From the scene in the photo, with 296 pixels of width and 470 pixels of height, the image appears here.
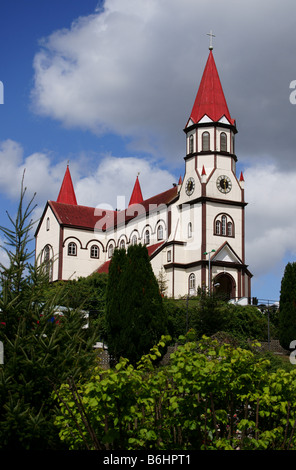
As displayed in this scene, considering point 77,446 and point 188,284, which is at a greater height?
point 188,284

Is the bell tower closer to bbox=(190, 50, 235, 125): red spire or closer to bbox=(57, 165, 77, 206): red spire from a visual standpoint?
bbox=(190, 50, 235, 125): red spire

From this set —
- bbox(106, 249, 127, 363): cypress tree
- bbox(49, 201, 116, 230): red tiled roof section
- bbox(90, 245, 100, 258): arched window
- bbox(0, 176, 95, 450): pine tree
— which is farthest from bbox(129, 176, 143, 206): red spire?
bbox(0, 176, 95, 450): pine tree

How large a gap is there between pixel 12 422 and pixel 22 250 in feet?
8.49

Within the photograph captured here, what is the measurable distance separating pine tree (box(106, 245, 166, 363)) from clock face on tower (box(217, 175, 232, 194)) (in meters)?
22.5

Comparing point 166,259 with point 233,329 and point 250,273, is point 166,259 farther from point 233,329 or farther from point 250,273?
point 233,329

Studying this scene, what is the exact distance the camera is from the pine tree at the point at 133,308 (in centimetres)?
2130

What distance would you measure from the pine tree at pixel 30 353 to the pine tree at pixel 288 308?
17.6m

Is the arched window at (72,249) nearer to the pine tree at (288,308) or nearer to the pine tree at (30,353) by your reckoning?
the pine tree at (288,308)

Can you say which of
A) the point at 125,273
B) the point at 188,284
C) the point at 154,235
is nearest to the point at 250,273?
the point at 188,284

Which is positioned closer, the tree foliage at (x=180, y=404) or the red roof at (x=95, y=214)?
the tree foliage at (x=180, y=404)

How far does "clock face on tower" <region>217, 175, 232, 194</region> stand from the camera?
1796 inches

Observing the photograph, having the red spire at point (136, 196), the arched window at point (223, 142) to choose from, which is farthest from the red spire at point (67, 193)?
the arched window at point (223, 142)

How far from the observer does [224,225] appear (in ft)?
149

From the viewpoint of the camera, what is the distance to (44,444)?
24.5ft
